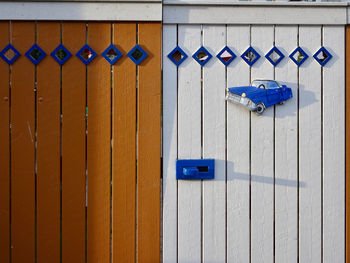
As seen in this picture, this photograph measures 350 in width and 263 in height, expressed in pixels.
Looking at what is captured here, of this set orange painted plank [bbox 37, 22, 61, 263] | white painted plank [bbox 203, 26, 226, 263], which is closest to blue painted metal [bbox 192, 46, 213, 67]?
white painted plank [bbox 203, 26, 226, 263]

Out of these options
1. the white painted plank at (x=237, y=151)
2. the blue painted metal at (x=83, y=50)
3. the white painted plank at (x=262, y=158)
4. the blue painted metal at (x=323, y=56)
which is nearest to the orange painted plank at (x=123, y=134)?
the blue painted metal at (x=83, y=50)

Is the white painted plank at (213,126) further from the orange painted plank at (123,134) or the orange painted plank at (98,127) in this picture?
the orange painted plank at (98,127)

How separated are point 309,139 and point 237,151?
49 cm

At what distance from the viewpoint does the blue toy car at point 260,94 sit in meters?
2.24

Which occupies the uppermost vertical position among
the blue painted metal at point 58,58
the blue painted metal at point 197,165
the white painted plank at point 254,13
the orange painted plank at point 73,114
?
the white painted plank at point 254,13

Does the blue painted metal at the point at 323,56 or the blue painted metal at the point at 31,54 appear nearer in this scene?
the blue painted metal at the point at 31,54

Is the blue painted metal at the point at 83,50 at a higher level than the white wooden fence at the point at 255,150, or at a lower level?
higher

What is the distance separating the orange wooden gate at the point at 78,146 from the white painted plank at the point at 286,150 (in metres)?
0.80

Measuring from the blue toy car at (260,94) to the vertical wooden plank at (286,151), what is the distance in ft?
0.20

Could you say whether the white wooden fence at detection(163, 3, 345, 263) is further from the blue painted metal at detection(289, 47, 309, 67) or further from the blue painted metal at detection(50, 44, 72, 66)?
the blue painted metal at detection(50, 44, 72, 66)

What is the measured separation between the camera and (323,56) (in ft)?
7.68

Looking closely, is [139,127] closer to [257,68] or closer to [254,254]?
[257,68]

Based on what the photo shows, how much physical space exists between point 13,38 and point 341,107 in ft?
7.21

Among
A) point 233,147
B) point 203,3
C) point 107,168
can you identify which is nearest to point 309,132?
point 233,147
